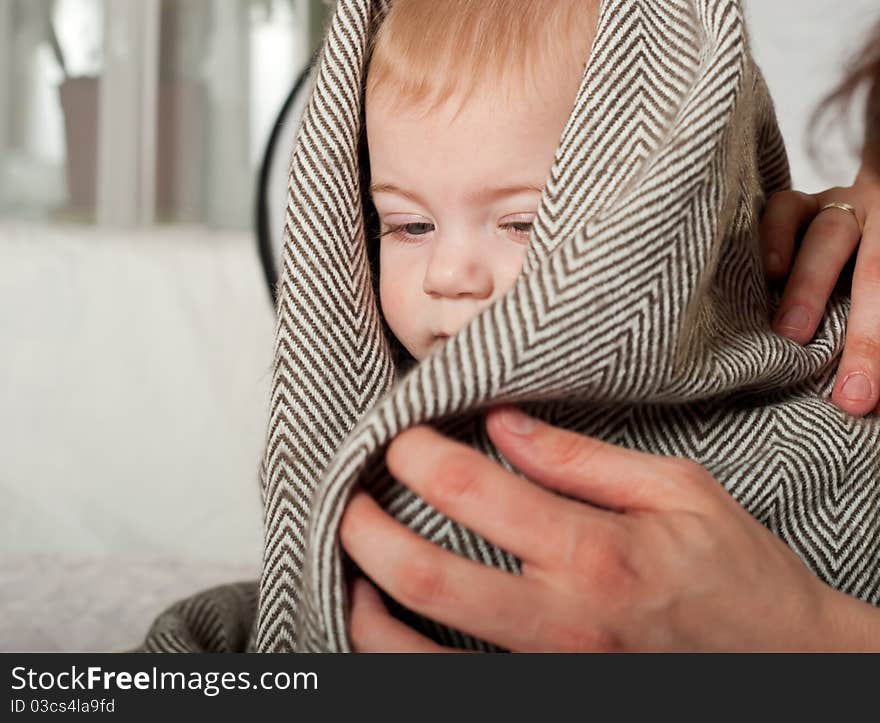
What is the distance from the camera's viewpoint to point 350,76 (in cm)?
69

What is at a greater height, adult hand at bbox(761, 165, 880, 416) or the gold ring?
the gold ring

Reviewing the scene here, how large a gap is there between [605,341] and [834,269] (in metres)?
0.32

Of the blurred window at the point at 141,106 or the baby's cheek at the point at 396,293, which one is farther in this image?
the blurred window at the point at 141,106

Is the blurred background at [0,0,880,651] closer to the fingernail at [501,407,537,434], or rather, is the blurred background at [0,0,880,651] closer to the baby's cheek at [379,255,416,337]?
the baby's cheek at [379,255,416,337]

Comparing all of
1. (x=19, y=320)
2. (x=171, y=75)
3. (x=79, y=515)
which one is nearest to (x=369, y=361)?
(x=79, y=515)

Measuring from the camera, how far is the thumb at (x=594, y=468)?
0.48 metres

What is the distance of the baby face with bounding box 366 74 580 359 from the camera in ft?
1.99

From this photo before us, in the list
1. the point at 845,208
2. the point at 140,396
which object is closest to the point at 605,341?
the point at 845,208

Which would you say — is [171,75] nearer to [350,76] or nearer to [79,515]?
[79,515]

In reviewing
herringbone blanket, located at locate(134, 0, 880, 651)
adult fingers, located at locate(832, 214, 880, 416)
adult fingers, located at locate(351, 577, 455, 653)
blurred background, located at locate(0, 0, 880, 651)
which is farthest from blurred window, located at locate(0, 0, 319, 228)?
adult fingers, located at locate(351, 577, 455, 653)

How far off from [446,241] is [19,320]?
3.05ft

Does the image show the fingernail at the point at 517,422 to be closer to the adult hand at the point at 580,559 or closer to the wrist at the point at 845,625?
the adult hand at the point at 580,559

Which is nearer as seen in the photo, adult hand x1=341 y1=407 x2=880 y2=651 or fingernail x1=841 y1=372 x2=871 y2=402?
adult hand x1=341 y1=407 x2=880 y2=651

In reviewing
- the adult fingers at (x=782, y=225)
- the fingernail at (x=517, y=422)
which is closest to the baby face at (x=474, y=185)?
the fingernail at (x=517, y=422)
